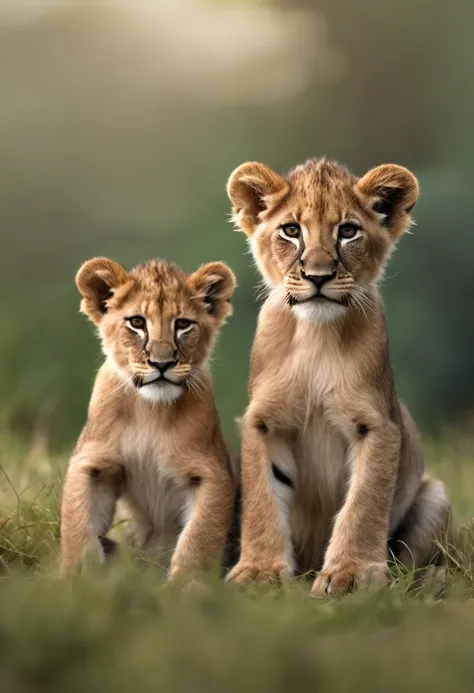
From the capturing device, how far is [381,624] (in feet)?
12.0

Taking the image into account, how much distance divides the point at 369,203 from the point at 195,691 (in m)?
2.58

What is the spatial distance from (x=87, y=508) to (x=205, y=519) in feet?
1.63

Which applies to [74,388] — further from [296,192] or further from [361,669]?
[361,669]

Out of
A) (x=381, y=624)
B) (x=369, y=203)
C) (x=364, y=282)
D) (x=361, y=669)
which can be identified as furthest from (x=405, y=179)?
(x=361, y=669)

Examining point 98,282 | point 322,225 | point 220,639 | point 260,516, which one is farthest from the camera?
point 98,282

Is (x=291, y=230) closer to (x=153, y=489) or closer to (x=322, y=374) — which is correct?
Answer: (x=322, y=374)

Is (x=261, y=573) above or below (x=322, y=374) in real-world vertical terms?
below

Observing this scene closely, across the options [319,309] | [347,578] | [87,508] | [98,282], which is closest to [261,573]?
[347,578]

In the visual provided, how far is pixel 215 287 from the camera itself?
520 cm

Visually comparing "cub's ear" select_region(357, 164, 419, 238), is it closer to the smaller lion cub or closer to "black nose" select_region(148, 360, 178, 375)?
the smaller lion cub

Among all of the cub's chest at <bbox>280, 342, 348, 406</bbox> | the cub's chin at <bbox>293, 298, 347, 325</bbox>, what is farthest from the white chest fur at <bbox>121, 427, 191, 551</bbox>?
the cub's chin at <bbox>293, 298, 347, 325</bbox>

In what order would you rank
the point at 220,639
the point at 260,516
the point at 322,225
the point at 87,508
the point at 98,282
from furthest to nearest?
the point at 98,282, the point at 87,508, the point at 260,516, the point at 322,225, the point at 220,639

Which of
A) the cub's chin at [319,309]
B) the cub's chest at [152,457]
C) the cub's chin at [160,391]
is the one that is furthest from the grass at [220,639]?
the cub's chin at [319,309]

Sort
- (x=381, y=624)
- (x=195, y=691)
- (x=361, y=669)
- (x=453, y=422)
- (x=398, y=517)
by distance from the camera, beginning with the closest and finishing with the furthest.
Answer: (x=195, y=691)
(x=361, y=669)
(x=381, y=624)
(x=398, y=517)
(x=453, y=422)
